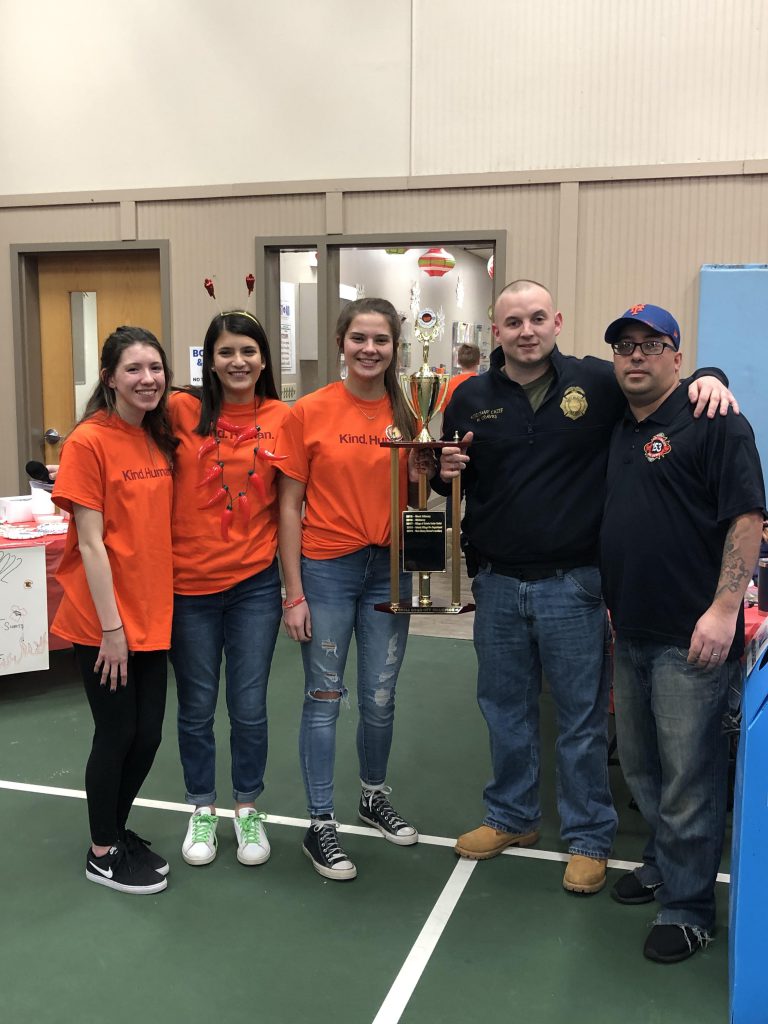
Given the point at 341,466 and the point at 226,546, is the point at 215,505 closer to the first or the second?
the point at 226,546

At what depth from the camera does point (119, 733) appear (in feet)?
8.36

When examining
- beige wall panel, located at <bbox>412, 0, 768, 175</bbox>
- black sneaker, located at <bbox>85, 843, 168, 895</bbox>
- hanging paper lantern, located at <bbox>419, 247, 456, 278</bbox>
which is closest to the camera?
black sneaker, located at <bbox>85, 843, 168, 895</bbox>

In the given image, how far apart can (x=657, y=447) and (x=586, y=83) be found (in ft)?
12.5

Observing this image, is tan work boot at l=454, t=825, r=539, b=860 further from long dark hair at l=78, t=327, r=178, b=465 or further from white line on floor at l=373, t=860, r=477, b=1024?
long dark hair at l=78, t=327, r=178, b=465

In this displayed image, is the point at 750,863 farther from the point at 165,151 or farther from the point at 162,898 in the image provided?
the point at 165,151

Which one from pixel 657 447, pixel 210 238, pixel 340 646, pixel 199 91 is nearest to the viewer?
pixel 657 447

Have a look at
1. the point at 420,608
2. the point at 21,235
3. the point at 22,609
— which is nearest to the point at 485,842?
the point at 420,608

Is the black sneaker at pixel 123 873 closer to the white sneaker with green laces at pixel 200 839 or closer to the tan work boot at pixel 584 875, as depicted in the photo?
the white sneaker with green laces at pixel 200 839

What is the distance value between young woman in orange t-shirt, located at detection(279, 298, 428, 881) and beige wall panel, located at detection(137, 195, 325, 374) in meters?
3.47

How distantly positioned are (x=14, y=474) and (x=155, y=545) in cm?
440

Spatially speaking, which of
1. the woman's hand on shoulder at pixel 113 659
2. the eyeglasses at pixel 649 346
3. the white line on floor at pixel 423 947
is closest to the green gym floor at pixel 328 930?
the white line on floor at pixel 423 947

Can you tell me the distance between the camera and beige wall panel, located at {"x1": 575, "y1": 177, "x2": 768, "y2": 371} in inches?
202

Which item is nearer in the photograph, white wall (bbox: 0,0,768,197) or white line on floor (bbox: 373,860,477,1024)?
white line on floor (bbox: 373,860,477,1024)

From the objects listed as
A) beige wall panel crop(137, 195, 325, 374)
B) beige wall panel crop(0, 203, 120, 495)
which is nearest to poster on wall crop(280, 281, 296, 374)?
beige wall panel crop(137, 195, 325, 374)
